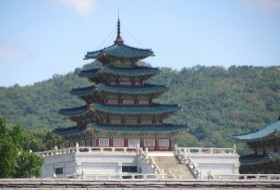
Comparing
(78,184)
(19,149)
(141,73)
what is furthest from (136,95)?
(78,184)

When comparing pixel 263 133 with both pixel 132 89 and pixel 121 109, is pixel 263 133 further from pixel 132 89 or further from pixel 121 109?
pixel 121 109

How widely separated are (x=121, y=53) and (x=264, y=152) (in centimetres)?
1689

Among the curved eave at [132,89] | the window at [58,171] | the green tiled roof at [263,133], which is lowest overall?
the window at [58,171]

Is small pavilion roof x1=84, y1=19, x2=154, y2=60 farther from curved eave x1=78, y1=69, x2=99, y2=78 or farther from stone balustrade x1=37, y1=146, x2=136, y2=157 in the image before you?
stone balustrade x1=37, y1=146, x2=136, y2=157

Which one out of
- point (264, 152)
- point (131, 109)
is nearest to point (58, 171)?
point (131, 109)

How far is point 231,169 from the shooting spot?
9300 centimetres

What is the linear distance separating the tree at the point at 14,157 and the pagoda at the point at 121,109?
14.9m

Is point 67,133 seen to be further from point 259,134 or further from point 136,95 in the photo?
point 259,134

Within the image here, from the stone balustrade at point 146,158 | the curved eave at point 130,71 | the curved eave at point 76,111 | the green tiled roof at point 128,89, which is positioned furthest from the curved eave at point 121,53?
the stone balustrade at point 146,158

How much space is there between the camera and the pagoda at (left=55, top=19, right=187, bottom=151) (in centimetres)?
9425

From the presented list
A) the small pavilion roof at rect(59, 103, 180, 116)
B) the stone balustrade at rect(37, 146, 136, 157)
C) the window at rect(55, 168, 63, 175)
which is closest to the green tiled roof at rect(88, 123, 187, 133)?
the small pavilion roof at rect(59, 103, 180, 116)

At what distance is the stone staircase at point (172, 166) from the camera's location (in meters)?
84.8

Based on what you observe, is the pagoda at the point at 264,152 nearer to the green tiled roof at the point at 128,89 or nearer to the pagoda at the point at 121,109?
the pagoda at the point at 121,109

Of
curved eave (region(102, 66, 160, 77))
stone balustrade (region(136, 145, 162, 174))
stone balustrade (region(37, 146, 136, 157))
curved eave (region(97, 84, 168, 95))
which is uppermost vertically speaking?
curved eave (region(102, 66, 160, 77))
